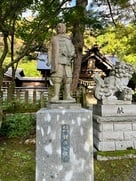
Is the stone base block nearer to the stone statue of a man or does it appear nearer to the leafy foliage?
the stone statue of a man

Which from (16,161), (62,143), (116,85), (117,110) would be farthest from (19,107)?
(62,143)

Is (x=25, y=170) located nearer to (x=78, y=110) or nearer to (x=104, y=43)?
(x=78, y=110)

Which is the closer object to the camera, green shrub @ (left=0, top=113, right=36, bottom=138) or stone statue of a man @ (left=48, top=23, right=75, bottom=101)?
stone statue of a man @ (left=48, top=23, right=75, bottom=101)

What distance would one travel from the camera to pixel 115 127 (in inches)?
245

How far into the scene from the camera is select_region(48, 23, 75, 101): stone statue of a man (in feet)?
14.7

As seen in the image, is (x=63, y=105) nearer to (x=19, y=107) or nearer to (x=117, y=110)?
(x=117, y=110)

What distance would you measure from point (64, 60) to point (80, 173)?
1.84 metres

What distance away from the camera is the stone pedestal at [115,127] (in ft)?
20.1

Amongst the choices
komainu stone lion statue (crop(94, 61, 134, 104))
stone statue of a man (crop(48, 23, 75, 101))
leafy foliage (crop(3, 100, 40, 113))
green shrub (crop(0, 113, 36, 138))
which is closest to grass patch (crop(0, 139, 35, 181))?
green shrub (crop(0, 113, 36, 138))

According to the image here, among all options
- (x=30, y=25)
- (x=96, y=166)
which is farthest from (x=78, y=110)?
(x=30, y=25)

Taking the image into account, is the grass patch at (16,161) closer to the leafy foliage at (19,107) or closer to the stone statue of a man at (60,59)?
the stone statue of a man at (60,59)

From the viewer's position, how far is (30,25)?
875 centimetres

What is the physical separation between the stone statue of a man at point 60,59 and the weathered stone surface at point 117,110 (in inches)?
73.5

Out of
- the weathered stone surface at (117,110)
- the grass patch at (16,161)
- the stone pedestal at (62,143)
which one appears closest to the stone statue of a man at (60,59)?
the stone pedestal at (62,143)
